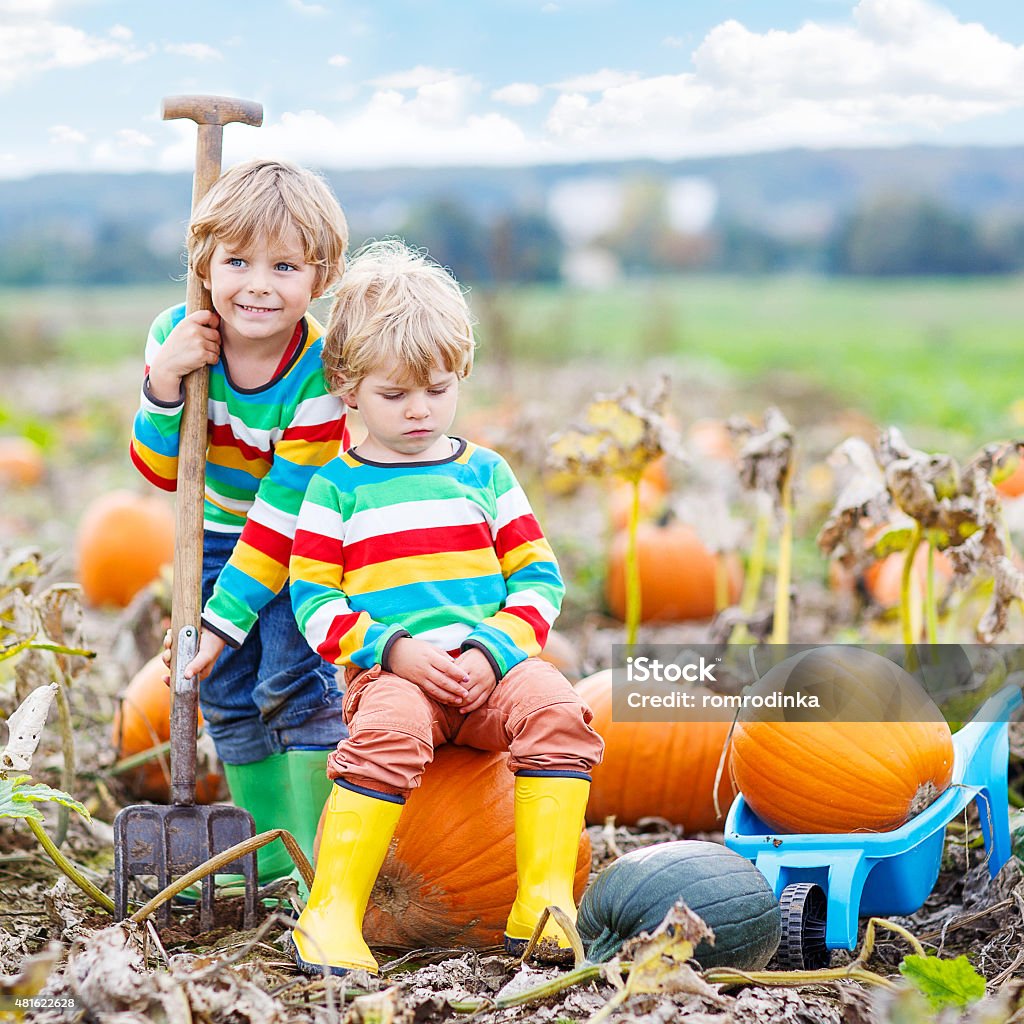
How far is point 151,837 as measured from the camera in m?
2.52

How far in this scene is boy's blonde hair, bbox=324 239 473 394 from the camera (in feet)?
7.50

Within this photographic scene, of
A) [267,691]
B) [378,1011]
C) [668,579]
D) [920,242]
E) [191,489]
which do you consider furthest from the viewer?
[920,242]

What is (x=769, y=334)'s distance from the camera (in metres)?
20.1

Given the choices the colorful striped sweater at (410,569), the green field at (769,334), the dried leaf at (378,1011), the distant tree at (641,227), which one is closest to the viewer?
the dried leaf at (378,1011)

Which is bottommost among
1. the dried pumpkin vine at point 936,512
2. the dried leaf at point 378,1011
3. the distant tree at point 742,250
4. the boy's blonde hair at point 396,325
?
the dried leaf at point 378,1011

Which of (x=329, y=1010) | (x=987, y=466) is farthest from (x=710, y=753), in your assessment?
(x=329, y=1010)

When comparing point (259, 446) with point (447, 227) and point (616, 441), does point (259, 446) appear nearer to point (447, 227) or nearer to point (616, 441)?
point (616, 441)

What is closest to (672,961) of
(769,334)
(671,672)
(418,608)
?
(418,608)

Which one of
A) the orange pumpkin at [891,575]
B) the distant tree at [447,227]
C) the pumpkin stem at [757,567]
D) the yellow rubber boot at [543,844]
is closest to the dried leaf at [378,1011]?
the yellow rubber boot at [543,844]

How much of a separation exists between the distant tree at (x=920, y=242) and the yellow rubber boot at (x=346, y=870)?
28.4 meters

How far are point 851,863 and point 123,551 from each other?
378 cm

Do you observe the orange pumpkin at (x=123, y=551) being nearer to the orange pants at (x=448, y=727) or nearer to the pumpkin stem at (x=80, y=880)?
the pumpkin stem at (x=80, y=880)

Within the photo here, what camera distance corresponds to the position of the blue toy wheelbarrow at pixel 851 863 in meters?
2.22

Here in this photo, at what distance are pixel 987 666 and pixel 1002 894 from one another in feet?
2.74
